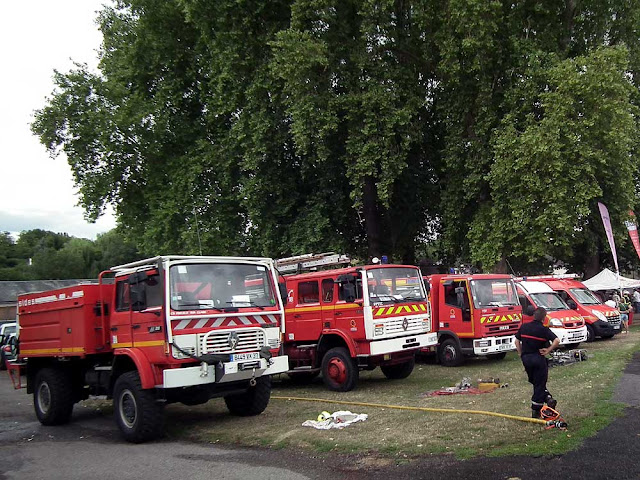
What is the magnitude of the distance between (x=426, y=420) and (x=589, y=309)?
13507 mm

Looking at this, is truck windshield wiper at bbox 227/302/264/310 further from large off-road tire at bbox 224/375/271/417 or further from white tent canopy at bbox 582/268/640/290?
white tent canopy at bbox 582/268/640/290

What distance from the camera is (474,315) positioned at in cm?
1551

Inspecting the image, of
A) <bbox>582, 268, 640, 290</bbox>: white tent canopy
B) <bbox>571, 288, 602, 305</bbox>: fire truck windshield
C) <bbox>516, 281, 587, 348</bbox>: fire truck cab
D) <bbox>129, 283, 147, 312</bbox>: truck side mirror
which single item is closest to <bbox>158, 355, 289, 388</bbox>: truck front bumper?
<bbox>129, 283, 147, 312</bbox>: truck side mirror

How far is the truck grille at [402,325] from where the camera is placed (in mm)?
12516

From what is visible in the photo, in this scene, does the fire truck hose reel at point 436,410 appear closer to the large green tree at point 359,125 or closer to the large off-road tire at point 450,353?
the large off-road tire at point 450,353

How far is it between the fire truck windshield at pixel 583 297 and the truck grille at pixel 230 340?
47.4 feet

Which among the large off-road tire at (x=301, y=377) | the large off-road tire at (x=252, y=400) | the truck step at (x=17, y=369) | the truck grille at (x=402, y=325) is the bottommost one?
the large off-road tire at (x=301, y=377)

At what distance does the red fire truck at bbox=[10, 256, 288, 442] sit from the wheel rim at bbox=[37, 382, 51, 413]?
0.48 feet

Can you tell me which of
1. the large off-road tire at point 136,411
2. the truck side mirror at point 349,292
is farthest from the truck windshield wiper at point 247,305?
the truck side mirror at point 349,292

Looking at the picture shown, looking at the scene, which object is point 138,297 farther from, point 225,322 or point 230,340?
point 230,340

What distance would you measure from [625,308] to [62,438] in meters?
22.1

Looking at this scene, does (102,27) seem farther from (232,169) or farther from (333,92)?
(333,92)

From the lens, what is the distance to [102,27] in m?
28.8

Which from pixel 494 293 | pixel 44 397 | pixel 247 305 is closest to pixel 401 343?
pixel 247 305
